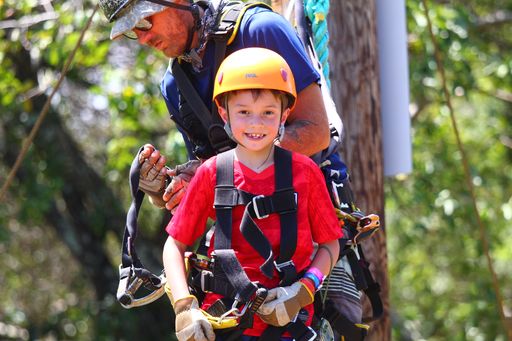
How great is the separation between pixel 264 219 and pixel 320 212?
0.19m

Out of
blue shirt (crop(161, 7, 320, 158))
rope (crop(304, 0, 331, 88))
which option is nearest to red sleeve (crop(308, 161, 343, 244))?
blue shirt (crop(161, 7, 320, 158))

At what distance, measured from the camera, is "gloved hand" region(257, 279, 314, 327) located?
9.82 ft

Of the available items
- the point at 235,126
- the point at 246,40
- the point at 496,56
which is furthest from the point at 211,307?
the point at 496,56

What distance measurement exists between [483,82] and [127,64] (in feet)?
13.1

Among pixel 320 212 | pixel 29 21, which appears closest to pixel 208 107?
pixel 320 212

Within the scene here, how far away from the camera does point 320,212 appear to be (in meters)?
3.14

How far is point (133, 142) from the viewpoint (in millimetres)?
7742

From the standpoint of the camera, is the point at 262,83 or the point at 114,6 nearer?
the point at 262,83

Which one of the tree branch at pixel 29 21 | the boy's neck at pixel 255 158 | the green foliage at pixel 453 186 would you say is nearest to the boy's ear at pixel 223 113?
the boy's neck at pixel 255 158

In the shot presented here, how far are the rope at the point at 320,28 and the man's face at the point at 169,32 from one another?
70cm

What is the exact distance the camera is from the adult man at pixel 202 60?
3.39 meters

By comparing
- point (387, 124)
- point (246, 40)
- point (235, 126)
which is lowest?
point (387, 124)

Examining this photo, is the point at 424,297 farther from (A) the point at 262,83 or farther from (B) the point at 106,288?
(A) the point at 262,83

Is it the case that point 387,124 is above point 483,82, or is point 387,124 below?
above
